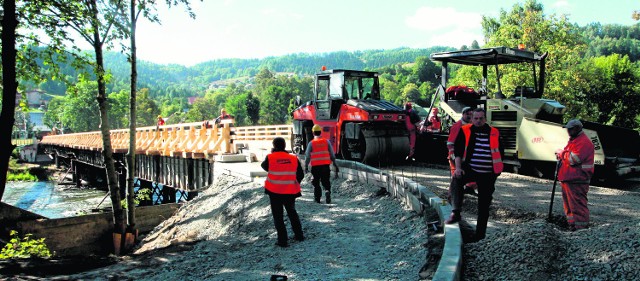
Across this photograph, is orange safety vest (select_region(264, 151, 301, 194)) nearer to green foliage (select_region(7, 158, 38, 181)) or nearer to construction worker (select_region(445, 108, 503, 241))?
construction worker (select_region(445, 108, 503, 241))

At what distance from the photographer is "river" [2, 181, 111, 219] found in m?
27.2

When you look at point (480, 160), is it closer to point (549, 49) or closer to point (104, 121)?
point (104, 121)

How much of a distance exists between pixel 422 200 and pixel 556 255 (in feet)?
9.24

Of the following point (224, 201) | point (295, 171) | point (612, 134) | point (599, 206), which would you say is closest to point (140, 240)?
point (224, 201)

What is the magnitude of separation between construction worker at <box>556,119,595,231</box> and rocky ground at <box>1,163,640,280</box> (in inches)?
13.3

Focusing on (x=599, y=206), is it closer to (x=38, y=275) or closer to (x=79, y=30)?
(x=38, y=275)

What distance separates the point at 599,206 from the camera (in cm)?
784

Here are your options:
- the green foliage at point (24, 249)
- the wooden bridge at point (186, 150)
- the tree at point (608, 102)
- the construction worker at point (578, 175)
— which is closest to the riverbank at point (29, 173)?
the wooden bridge at point (186, 150)

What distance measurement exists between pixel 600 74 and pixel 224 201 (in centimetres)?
3654

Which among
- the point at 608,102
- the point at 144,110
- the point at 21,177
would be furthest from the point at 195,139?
the point at 144,110

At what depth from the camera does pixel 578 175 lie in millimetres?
6141

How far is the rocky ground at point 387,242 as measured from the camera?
423 cm

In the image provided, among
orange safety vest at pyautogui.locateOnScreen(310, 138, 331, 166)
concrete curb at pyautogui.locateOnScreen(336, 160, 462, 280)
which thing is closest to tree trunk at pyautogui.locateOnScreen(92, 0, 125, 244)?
orange safety vest at pyautogui.locateOnScreen(310, 138, 331, 166)

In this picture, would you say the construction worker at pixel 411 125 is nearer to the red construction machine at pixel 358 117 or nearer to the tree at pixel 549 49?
the red construction machine at pixel 358 117
